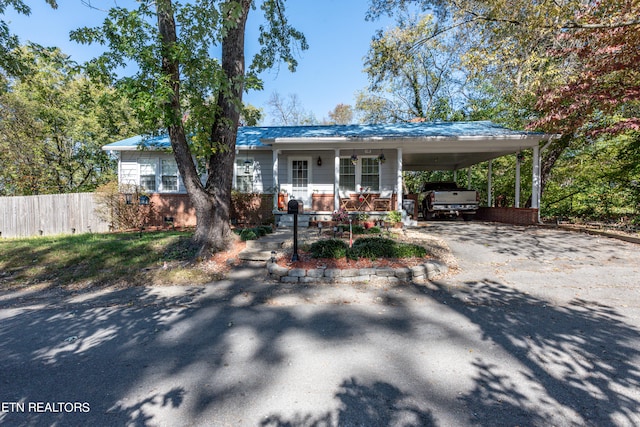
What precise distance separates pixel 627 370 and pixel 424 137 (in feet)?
27.3

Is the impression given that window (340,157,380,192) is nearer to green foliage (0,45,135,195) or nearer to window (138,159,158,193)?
window (138,159,158,193)

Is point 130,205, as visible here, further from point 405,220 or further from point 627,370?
point 627,370

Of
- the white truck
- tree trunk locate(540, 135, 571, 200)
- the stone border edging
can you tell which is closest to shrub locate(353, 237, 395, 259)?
the stone border edging

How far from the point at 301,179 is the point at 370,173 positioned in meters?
2.87

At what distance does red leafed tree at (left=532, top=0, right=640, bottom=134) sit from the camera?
6395 millimetres

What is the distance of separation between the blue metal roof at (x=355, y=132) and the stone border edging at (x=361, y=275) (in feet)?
19.3

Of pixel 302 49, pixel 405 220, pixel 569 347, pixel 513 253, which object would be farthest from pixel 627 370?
pixel 302 49

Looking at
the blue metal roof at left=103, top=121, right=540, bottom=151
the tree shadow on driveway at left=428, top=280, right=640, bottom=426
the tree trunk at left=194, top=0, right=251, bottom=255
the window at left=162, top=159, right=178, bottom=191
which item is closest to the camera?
the tree shadow on driveway at left=428, top=280, right=640, bottom=426

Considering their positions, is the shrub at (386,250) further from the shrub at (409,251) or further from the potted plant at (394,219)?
the potted plant at (394,219)

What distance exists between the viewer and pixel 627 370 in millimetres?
2430

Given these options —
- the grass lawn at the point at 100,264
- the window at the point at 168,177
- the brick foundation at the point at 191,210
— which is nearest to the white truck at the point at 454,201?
the brick foundation at the point at 191,210

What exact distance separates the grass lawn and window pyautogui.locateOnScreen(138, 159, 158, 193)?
461cm

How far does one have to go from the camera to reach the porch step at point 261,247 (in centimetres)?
640

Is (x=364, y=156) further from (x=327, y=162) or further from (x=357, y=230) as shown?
(x=357, y=230)
